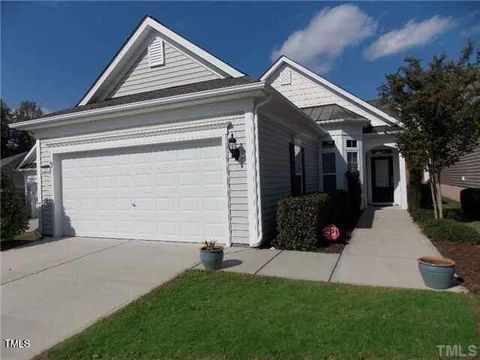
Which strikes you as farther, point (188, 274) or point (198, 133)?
point (198, 133)

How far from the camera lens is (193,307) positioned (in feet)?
15.1

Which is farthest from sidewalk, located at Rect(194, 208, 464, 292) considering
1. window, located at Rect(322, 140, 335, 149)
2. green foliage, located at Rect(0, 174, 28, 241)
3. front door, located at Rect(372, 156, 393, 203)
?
front door, located at Rect(372, 156, 393, 203)

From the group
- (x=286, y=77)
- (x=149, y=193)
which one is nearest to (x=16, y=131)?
(x=286, y=77)

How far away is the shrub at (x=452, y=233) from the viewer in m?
8.05

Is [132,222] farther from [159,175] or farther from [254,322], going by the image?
[254,322]

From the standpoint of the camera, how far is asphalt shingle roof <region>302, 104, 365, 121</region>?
14.7 meters

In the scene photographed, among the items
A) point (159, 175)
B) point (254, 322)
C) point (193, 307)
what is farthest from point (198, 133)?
point (254, 322)

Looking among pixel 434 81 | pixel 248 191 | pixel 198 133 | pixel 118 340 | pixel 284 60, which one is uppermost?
pixel 284 60

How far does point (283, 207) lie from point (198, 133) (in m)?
2.62

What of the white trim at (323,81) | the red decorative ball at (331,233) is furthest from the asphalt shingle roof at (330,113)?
the red decorative ball at (331,233)

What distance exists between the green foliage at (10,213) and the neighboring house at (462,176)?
14827 mm

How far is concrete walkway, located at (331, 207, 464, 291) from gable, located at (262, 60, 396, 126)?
659cm

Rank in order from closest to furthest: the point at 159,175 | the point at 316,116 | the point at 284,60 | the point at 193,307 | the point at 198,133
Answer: the point at 193,307
the point at 198,133
the point at 159,175
the point at 316,116
the point at 284,60

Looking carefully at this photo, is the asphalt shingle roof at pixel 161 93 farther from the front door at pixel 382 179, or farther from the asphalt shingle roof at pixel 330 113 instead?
the front door at pixel 382 179
